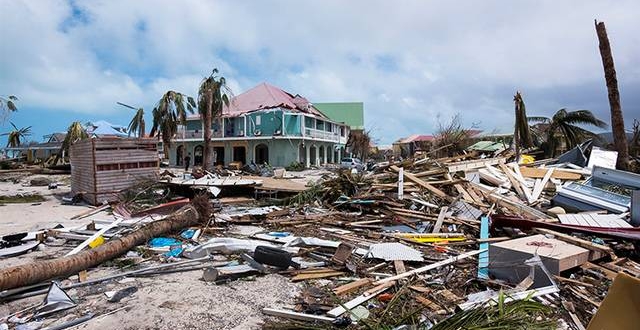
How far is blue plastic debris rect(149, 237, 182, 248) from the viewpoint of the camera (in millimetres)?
6797

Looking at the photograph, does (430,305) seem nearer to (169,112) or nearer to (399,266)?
(399,266)

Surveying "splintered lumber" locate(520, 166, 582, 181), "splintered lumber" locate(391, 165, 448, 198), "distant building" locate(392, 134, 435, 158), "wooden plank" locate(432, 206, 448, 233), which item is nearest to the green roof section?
"distant building" locate(392, 134, 435, 158)

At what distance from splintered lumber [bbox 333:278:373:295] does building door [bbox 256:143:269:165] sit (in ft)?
112

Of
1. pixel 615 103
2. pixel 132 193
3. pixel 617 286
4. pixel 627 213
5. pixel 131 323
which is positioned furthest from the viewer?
pixel 132 193

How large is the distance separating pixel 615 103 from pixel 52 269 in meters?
14.1

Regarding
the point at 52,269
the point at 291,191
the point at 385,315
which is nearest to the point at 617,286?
the point at 385,315

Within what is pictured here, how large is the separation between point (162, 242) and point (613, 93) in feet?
42.4

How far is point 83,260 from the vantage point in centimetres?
524

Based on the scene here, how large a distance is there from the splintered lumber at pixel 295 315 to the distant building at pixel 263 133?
31.3m

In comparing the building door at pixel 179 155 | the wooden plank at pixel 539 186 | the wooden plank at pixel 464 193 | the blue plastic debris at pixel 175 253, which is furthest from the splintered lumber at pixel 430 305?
the building door at pixel 179 155

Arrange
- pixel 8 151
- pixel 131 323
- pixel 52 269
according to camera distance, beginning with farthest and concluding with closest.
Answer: pixel 8 151
pixel 52 269
pixel 131 323

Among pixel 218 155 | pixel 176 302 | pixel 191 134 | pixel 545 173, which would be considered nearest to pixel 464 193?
pixel 545 173

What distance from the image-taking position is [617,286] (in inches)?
116

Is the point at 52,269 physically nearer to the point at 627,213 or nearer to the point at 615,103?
the point at 627,213
